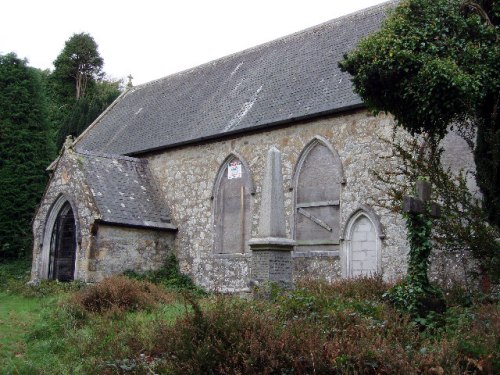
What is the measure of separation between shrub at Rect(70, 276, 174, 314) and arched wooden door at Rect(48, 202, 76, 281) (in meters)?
7.12

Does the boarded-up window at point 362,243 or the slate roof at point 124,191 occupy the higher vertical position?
the slate roof at point 124,191

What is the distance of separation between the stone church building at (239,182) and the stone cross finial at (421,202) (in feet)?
13.2

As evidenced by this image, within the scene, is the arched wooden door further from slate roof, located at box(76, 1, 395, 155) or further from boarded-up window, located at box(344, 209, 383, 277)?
boarded-up window, located at box(344, 209, 383, 277)

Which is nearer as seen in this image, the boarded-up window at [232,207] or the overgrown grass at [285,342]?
the overgrown grass at [285,342]

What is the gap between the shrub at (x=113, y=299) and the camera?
36.0ft

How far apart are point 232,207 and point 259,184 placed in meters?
1.36

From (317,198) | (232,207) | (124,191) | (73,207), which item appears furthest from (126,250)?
(317,198)

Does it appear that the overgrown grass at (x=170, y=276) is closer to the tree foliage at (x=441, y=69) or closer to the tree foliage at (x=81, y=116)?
the tree foliage at (x=441, y=69)

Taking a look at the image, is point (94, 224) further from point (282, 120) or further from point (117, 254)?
point (282, 120)

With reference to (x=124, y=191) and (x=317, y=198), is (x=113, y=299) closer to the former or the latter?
(x=317, y=198)

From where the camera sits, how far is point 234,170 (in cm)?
1795

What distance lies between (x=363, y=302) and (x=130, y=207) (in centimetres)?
1132

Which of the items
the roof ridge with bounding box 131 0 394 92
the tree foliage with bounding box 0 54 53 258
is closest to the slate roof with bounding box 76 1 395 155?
the roof ridge with bounding box 131 0 394 92

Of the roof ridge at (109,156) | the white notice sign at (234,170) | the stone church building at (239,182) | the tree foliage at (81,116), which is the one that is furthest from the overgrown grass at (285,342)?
the tree foliage at (81,116)
